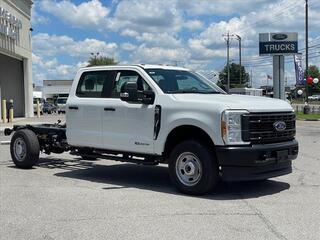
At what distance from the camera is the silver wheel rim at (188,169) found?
835 cm

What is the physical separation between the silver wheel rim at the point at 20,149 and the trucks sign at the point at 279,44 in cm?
4336

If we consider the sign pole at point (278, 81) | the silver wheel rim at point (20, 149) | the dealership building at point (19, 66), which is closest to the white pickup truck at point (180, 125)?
the silver wheel rim at point (20, 149)

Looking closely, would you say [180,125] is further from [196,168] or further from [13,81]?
[13,81]

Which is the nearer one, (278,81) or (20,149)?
(20,149)

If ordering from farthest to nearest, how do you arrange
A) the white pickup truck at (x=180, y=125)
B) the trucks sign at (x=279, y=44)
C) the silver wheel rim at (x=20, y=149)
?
1. the trucks sign at (x=279, y=44)
2. the silver wheel rim at (x=20, y=149)
3. the white pickup truck at (x=180, y=125)

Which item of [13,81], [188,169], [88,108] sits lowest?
[188,169]

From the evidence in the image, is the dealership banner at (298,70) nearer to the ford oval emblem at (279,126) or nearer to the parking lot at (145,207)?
the parking lot at (145,207)

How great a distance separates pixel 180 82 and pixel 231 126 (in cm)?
195

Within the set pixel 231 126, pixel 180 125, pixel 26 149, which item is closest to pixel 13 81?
pixel 26 149

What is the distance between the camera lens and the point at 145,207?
748 cm

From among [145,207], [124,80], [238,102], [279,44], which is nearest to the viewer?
[145,207]

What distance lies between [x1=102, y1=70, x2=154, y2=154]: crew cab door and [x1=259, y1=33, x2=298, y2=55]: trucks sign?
4443cm

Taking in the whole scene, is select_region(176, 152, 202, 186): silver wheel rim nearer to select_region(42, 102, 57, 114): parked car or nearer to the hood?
the hood

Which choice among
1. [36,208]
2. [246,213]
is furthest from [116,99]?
[246,213]
